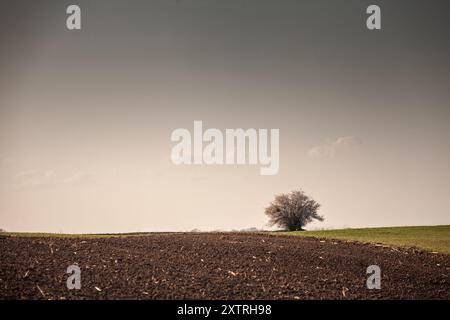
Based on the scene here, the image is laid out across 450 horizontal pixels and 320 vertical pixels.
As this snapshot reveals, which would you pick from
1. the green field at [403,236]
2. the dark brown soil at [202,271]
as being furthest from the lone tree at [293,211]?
the dark brown soil at [202,271]

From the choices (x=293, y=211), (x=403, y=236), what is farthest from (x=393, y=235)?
(x=293, y=211)

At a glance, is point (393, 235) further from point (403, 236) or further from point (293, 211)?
point (293, 211)

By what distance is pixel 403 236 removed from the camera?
31.8 m

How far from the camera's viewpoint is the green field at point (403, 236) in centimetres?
2620

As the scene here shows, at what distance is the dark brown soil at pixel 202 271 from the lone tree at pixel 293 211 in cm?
2571

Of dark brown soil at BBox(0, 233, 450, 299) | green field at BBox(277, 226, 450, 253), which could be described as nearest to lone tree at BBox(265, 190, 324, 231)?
green field at BBox(277, 226, 450, 253)

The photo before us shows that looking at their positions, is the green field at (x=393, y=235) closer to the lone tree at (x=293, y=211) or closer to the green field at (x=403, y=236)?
the green field at (x=403, y=236)

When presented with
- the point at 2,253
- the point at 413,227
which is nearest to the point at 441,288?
the point at 2,253

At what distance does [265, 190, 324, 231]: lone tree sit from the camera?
4684cm

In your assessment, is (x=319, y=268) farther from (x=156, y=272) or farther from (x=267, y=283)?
(x=156, y=272)

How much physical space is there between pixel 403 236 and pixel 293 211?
16126 millimetres

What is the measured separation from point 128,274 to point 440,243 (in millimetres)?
21423

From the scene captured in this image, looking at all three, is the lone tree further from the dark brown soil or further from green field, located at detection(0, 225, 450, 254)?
the dark brown soil
